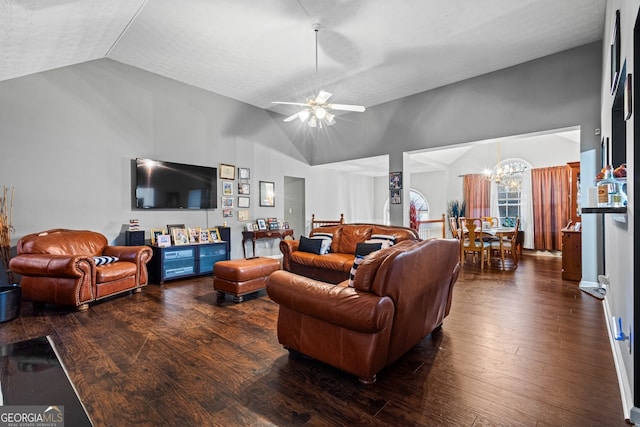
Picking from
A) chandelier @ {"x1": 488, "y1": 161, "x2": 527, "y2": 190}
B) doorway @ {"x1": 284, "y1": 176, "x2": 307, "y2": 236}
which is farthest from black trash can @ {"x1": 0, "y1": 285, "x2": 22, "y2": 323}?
chandelier @ {"x1": 488, "y1": 161, "x2": 527, "y2": 190}

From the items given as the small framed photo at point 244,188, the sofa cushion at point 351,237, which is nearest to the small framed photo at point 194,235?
the small framed photo at point 244,188

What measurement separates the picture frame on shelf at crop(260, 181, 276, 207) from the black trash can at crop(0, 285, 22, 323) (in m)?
4.39

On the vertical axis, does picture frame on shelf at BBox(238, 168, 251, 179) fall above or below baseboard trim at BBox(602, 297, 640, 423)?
above

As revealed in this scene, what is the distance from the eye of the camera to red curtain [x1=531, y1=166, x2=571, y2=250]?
24.3 ft

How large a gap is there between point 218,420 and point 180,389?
43cm

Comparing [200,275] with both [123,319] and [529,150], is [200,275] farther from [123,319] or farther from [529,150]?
[529,150]

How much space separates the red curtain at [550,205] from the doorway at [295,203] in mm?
5860

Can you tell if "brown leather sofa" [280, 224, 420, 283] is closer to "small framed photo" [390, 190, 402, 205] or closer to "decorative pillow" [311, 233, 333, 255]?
"decorative pillow" [311, 233, 333, 255]

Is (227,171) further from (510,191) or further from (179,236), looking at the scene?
(510,191)

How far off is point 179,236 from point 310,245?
87.8 inches

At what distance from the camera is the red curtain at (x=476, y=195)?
8773 mm

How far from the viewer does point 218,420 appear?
1.65 m

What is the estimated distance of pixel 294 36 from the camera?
4.21 meters

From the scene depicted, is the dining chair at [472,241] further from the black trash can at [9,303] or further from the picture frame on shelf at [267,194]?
the black trash can at [9,303]
